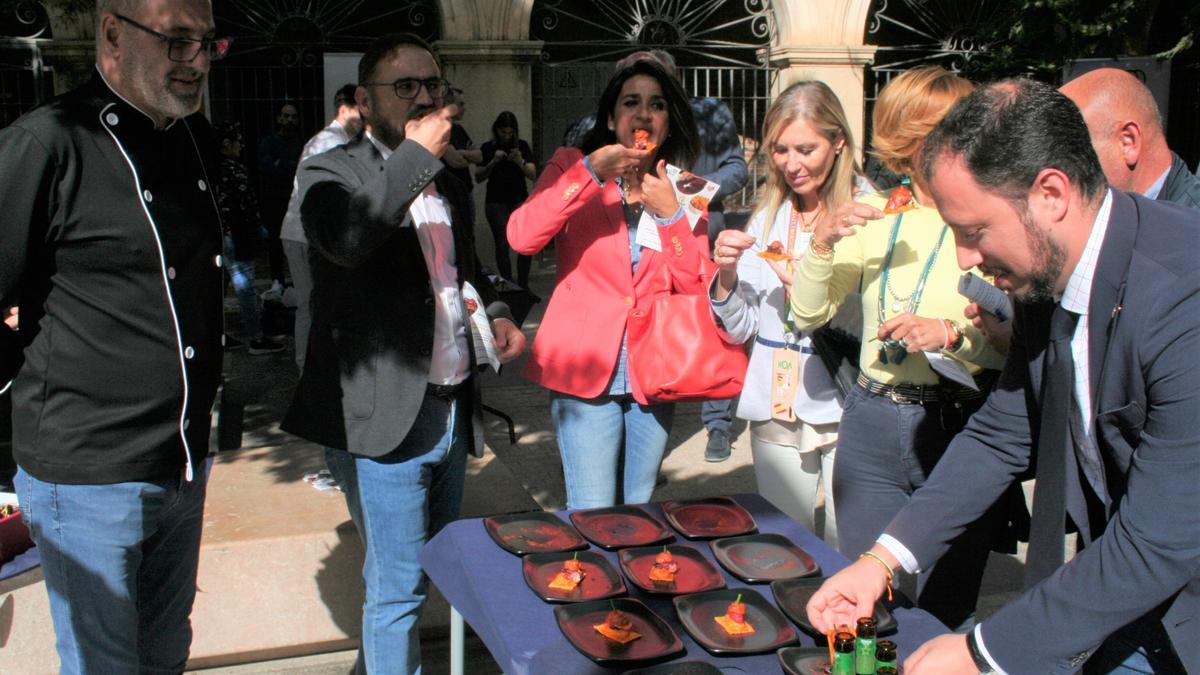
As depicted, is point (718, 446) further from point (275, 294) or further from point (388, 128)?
point (275, 294)

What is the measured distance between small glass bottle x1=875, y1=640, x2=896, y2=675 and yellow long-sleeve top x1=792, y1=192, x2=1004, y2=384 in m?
1.25

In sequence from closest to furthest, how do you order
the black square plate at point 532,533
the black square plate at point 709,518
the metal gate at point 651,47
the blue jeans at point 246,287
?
the black square plate at point 532,533, the black square plate at point 709,518, the blue jeans at point 246,287, the metal gate at point 651,47

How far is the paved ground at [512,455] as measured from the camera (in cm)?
411

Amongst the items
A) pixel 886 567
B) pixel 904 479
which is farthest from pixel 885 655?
pixel 904 479

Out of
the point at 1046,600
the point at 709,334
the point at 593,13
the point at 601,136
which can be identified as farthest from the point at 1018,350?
the point at 593,13

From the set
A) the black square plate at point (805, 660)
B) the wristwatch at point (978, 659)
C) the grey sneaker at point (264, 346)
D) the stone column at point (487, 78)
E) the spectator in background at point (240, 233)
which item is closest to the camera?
the wristwatch at point (978, 659)

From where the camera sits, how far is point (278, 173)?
1073 cm

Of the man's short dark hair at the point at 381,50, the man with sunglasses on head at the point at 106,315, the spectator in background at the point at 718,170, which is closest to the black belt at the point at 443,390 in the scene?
the man with sunglasses on head at the point at 106,315

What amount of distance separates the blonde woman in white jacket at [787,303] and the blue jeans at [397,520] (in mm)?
1006

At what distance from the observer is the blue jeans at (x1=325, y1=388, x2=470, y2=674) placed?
314 cm

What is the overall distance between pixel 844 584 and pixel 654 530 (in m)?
0.63

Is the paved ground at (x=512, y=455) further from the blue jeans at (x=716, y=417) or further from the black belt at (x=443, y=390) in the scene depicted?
the black belt at (x=443, y=390)

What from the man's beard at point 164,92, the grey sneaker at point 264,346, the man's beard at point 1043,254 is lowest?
the grey sneaker at point 264,346

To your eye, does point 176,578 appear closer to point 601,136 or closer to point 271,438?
point 601,136
